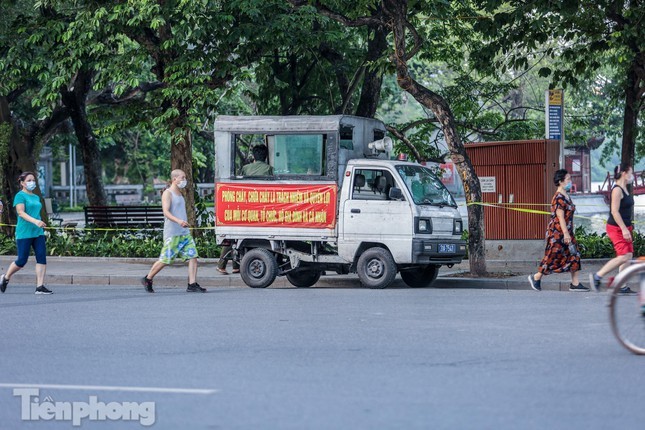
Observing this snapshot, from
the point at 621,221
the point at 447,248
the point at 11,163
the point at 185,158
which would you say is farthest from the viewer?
the point at 11,163

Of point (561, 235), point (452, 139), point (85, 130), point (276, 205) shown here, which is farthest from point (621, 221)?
point (85, 130)

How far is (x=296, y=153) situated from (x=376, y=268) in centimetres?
223

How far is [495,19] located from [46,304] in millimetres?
9973

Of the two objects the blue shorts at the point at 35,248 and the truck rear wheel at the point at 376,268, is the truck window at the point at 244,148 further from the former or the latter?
the blue shorts at the point at 35,248

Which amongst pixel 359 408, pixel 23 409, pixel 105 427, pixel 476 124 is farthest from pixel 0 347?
pixel 476 124

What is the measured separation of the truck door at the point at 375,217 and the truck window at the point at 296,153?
669 mm

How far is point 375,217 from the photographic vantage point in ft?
55.6

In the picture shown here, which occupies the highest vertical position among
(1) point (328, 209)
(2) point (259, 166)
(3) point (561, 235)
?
(2) point (259, 166)

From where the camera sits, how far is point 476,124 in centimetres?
2658

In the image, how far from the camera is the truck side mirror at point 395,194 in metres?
16.7

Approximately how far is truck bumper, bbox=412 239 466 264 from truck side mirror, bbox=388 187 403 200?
0.69 metres

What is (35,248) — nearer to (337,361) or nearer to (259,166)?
(259,166)

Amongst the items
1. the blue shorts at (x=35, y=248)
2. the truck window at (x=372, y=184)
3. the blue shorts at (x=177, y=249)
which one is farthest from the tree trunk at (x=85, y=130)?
the truck window at (x=372, y=184)

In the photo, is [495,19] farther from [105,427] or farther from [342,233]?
[105,427]
